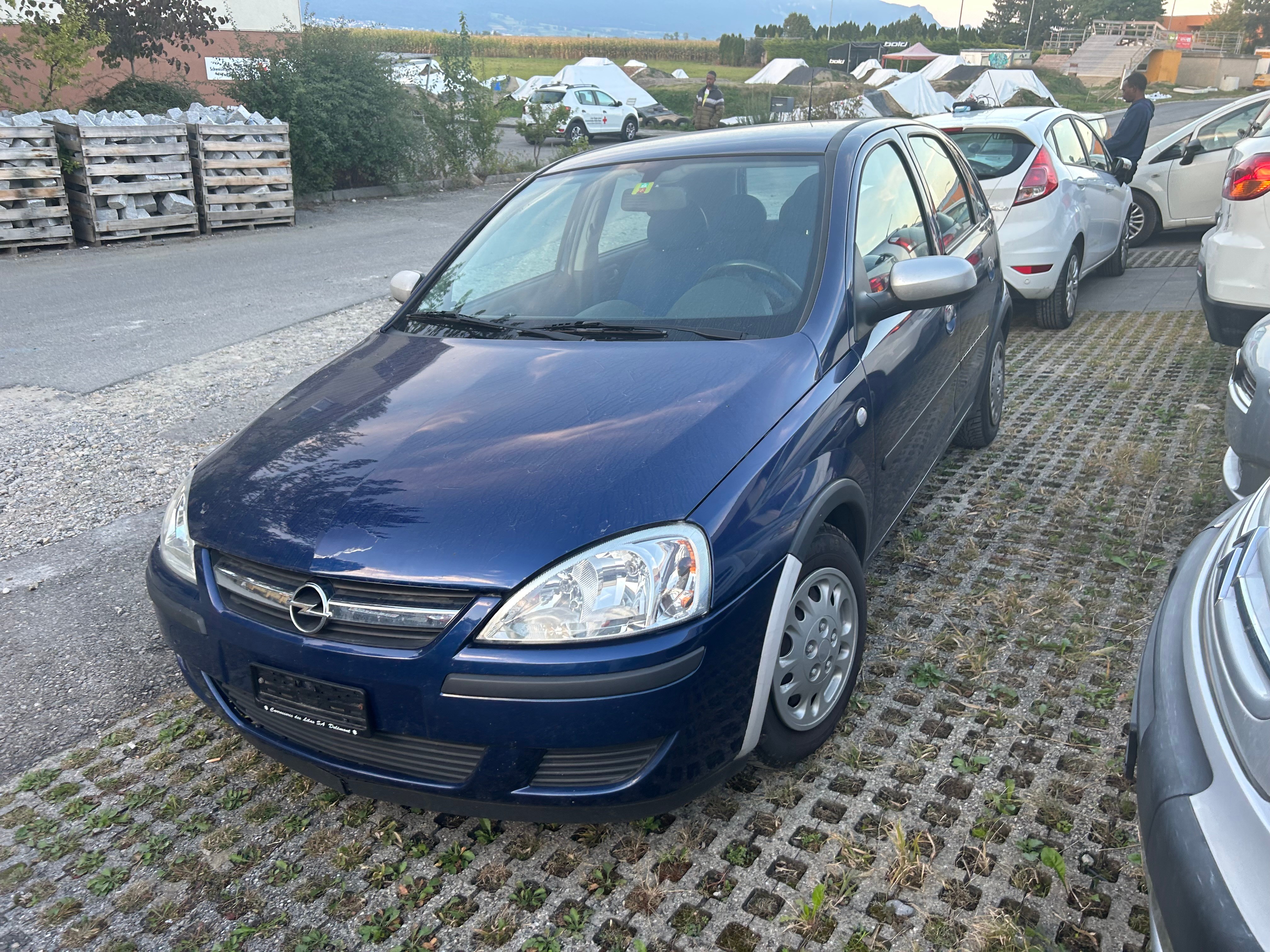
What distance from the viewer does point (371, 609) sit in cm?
213

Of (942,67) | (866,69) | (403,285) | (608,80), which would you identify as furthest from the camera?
(942,67)

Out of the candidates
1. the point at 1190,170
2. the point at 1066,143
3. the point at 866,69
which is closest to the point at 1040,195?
the point at 1066,143

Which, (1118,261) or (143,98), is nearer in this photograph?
(1118,261)

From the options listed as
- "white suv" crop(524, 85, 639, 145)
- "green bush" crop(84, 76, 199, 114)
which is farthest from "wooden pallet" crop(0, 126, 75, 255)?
"white suv" crop(524, 85, 639, 145)

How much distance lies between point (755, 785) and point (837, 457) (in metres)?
0.96

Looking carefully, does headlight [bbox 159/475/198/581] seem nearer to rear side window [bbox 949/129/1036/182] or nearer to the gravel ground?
the gravel ground

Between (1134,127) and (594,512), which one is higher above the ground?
(1134,127)

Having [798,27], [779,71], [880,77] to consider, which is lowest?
[880,77]

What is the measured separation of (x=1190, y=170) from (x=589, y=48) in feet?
215

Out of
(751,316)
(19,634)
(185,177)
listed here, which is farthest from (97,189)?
(751,316)

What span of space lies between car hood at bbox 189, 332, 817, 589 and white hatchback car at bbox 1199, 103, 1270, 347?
149 inches

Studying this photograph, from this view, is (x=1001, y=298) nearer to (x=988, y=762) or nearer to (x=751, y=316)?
(x=751, y=316)

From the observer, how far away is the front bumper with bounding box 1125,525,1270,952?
1.36 meters

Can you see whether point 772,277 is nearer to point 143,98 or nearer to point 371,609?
point 371,609
